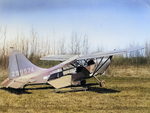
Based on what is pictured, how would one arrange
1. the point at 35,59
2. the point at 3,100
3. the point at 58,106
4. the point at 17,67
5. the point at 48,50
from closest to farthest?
the point at 58,106 → the point at 3,100 → the point at 17,67 → the point at 35,59 → the point at 48,50

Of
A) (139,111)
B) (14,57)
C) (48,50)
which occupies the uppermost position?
(48,50)

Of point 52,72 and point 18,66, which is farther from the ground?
point 18,66

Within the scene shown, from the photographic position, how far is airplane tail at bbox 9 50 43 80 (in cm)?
795

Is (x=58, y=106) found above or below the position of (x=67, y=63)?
below

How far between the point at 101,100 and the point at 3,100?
146 inches

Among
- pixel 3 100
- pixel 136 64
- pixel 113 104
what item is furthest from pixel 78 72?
pixel 136 64

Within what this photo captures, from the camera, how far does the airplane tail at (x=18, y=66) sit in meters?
7.95

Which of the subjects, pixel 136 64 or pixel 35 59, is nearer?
pixel 35 59

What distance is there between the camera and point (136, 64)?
20.6 meters

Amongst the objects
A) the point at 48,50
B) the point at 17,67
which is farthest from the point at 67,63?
the point at 48,50

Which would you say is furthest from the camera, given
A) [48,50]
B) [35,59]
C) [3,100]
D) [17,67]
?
[48,50]

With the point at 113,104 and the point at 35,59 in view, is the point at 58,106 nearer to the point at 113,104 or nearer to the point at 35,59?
the point at 113,104

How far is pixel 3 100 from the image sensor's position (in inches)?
250

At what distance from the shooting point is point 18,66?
319 inches
